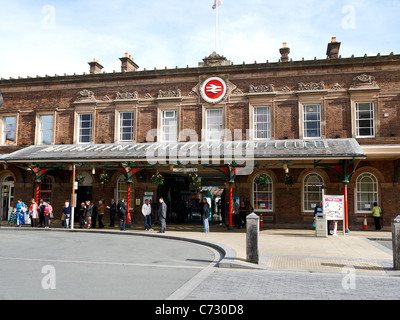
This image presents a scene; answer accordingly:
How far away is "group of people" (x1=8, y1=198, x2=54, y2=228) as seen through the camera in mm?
19469

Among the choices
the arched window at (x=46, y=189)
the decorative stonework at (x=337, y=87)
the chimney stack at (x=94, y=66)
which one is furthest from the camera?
the chimney stack at (x=94, y=66)

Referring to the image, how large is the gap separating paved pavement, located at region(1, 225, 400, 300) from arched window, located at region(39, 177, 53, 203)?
14.3m

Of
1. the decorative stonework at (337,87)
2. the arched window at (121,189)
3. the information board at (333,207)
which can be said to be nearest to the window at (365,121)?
the decorative stonework at (337,87)

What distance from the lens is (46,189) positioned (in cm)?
2348

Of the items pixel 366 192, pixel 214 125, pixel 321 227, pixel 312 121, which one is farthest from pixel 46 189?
pixel 366 192

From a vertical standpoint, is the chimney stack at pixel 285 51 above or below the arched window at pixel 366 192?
above

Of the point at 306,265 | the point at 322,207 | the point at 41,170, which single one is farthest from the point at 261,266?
the point at 41,170

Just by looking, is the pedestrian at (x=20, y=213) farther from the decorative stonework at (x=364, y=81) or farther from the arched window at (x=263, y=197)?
the decorative stonework at (x=364, y=81)

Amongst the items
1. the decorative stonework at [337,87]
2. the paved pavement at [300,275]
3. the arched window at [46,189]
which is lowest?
the paved pavement at [300,275]

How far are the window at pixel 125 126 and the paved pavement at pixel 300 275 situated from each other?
11.4 meters

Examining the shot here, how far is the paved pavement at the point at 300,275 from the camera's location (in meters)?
6.52

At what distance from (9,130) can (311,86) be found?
61.0 feet

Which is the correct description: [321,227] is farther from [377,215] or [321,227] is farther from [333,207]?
[377,215]

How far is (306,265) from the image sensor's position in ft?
30.6
